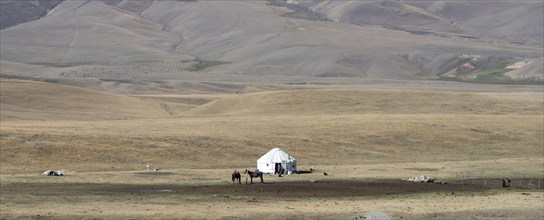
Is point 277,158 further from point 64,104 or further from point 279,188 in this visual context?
point 64,104

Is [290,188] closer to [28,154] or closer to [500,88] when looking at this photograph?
[28,154]

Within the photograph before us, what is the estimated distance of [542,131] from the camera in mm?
89500

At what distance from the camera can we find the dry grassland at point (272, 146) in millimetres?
43031

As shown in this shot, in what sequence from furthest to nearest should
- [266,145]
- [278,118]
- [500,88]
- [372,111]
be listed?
[500,88] → [372,111] → [278,118] → [266,145]

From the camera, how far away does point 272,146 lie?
Answer: 74562 millimetres

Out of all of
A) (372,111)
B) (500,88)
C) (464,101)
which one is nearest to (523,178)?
(372,111)

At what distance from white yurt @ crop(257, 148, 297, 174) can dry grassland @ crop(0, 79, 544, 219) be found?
2.23 meters

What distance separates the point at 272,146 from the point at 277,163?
13.5 meters

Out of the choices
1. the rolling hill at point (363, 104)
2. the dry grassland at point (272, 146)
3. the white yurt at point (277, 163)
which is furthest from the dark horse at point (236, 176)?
the rolling hill at point (363, 104)

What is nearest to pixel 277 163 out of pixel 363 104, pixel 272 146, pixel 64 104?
pixel 272 146

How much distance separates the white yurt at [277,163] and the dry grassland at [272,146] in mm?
2226

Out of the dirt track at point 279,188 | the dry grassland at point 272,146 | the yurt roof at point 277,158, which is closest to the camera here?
the dry grassland at point 272,146

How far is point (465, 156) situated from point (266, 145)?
53.6ft

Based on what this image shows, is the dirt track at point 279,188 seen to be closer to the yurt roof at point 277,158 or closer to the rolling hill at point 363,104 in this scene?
the yurt roof at point 277,158
